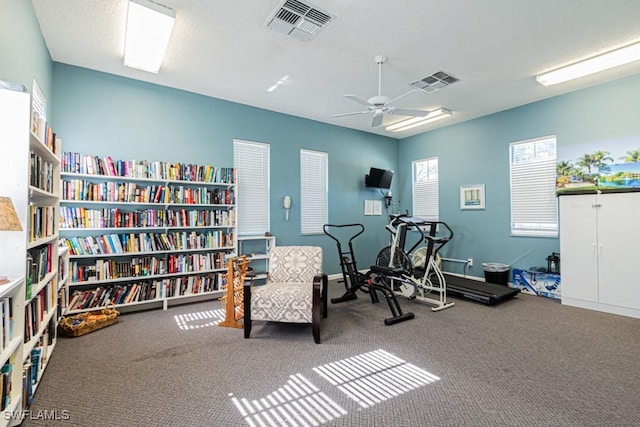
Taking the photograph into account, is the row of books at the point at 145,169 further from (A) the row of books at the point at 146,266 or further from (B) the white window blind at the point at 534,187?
(B) the white window blind at the point at 534,187

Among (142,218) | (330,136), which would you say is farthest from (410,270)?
(142,218)

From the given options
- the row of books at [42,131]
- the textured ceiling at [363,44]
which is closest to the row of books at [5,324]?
the row of books at [42,131]

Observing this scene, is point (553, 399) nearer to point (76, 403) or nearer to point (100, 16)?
point (76, 403)

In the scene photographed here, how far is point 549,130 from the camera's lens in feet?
15.6

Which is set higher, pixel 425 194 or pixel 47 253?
pixel 425 194

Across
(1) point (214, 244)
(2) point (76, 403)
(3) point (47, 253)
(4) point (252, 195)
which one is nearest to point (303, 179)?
(4) point (252, 195)

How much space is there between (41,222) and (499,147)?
253 inches

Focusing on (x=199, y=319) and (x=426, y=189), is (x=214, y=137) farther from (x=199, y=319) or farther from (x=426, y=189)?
(x=426, y=189)

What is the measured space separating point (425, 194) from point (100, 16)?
20.0 feet

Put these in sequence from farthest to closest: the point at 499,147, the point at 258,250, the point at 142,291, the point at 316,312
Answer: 1. the point at 499,147
2. the point at 258,250
3. the point at 142,291
4. the point at 316,312

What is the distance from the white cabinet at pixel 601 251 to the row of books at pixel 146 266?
502 cm

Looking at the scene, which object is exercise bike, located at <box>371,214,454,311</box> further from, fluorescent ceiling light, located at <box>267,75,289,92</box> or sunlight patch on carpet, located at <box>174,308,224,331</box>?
fluorescent ceiling light, located at <box>267,75,289,92</box>

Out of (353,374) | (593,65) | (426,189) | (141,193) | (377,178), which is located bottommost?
(353,374)

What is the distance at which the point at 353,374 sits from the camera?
240 cm
